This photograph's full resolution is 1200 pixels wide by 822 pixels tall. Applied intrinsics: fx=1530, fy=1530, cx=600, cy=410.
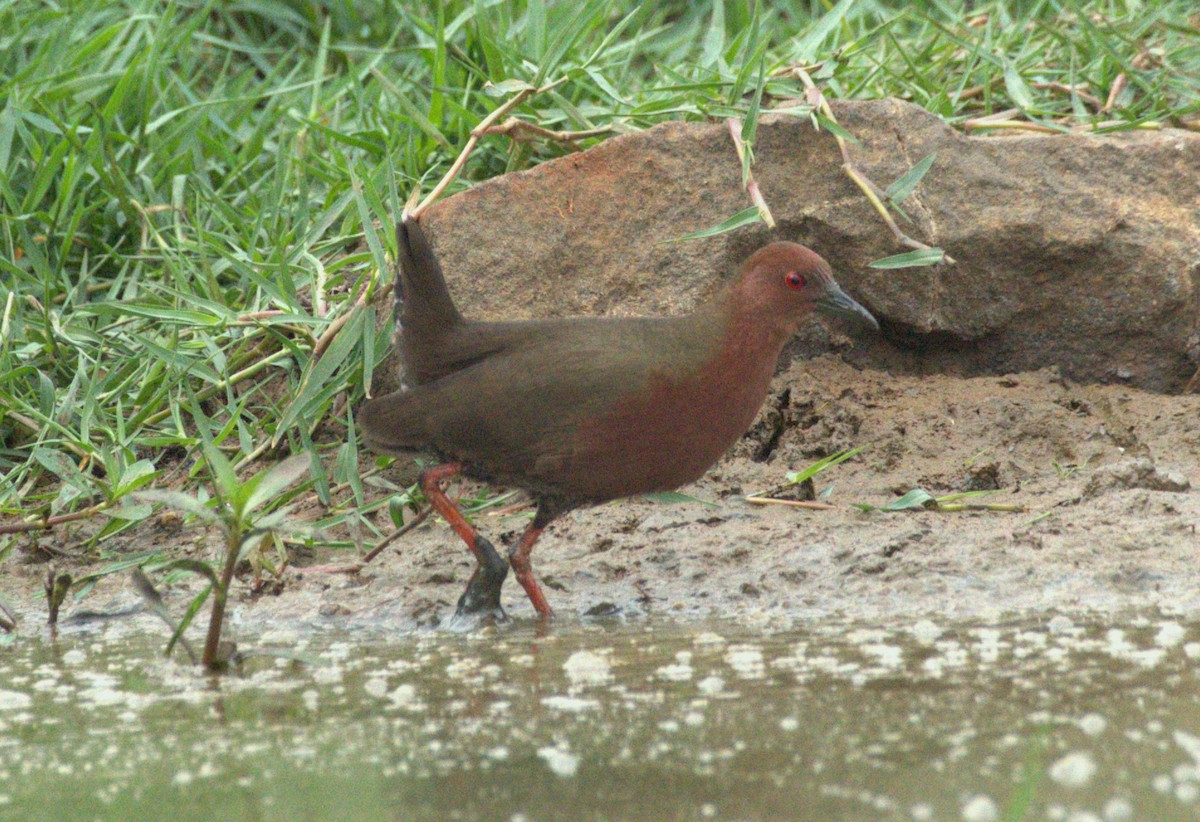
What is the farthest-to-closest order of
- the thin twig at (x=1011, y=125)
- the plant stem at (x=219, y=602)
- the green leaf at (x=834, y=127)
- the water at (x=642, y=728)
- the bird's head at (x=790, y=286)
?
the thin twig at (x=1011, y=125) → the green leaf at (x=834, y=127) → the bird's head at (x=790, y=286) → the plant stem at (x=219, y=602) → the water at (x=642, y=728)

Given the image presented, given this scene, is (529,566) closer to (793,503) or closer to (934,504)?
(793,503)

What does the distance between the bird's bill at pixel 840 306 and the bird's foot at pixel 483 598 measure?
4.06ft

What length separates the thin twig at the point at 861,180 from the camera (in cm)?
507

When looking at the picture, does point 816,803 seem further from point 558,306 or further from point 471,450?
point 558,306

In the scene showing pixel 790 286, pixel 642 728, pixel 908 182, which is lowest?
pixel 642 728

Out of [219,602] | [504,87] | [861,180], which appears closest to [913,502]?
[861,180]

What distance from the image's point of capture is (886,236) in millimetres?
5281

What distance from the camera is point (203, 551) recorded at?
4.95m

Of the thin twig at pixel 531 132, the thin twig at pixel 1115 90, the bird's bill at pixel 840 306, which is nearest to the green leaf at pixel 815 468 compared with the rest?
the bird's bill at pixel 840 306

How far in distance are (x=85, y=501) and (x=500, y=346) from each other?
1660mm

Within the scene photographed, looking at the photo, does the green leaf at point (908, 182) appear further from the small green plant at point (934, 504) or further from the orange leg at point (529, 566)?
the orange leg at point (529, 566)

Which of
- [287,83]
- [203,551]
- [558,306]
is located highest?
[287,83]

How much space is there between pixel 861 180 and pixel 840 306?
78 cm

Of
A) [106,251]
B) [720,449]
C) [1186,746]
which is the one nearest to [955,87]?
[720,449]
